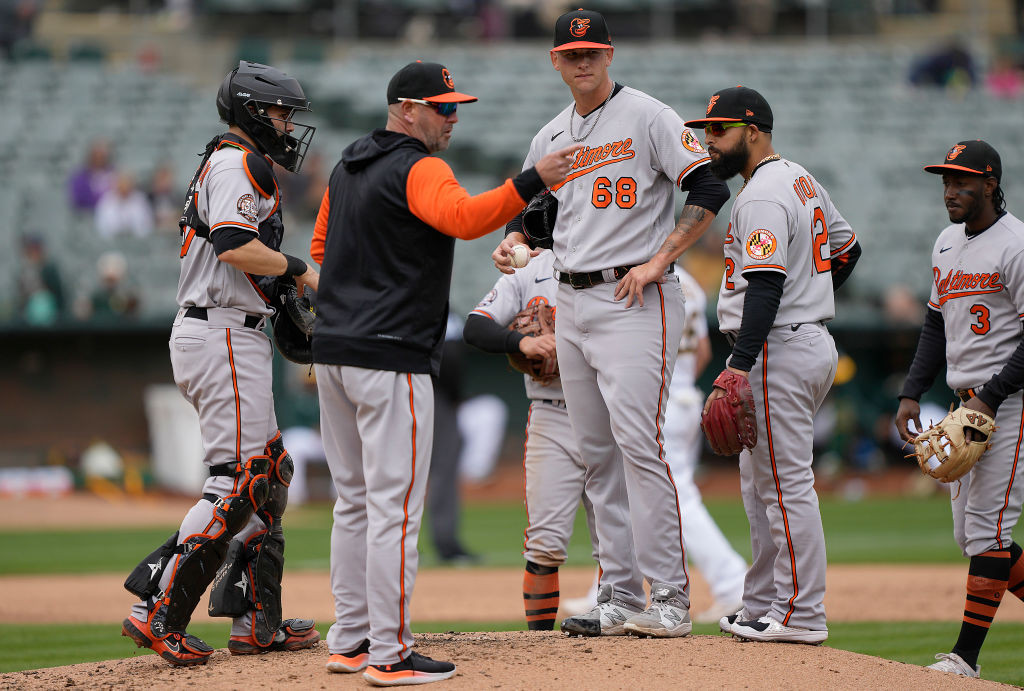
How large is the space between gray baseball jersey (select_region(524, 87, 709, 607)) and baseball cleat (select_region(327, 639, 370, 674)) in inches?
47.9

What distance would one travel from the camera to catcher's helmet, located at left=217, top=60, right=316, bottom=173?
537 centimetres

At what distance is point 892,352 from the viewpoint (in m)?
16.4

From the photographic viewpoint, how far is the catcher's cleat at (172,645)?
16.6 ft

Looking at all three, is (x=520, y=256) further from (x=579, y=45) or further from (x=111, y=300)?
(x=111, y=300)

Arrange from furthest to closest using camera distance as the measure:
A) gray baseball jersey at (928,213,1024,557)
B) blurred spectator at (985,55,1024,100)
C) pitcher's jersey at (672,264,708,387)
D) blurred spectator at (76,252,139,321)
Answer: blurred spectator at (985,55,1024,100) → blurred spectator at (76,252,139,321) → pitcher's jersey at (672,264,708,387) → gray baseball jersey at (928,213,1024,557)

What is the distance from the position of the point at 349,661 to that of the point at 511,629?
84.0 inches

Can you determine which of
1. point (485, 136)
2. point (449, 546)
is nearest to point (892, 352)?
point (485, 136)

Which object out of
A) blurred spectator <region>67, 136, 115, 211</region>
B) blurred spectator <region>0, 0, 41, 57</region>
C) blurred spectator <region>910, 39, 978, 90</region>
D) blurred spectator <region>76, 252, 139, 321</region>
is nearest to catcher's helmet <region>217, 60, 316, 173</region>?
blurred spectator <region>76, 252, 139, 321</region>

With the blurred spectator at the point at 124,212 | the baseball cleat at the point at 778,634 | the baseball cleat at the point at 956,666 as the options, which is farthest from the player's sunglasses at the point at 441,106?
the blurred spectator at the point at 124,212

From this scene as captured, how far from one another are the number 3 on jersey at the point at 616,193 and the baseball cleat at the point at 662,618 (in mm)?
1599

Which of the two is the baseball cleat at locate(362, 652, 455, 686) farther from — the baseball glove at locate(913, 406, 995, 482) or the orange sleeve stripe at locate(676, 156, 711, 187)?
the baseball glove at locate(913, 406, 995, 482)

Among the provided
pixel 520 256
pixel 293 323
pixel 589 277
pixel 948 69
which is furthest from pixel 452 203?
pixel 948 69

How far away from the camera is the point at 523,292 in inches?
261

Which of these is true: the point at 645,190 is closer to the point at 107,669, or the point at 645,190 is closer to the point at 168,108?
the point at 107,669
